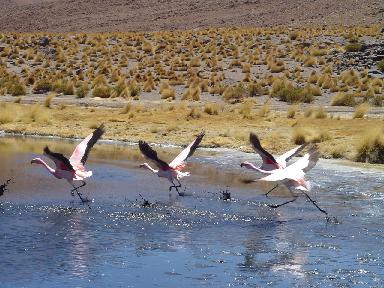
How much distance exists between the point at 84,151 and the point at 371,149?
28.7 ft

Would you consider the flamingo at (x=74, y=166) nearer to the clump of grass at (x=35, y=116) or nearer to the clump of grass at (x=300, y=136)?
the clump of grass at (x=300, y=136)

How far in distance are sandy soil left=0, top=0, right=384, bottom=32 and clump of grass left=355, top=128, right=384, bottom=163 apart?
73.9 metres

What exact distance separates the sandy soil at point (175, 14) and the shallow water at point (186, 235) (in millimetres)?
80473

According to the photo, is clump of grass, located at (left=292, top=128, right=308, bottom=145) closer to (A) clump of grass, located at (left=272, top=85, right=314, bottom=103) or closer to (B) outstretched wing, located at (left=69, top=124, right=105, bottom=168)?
(B) outstretched wing, located at (left=69, top=124, right=105, bottom=168)

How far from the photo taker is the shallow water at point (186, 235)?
930cm

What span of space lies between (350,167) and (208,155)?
415cm

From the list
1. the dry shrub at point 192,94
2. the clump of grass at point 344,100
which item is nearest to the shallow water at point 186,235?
the clump of grass at point 344,100

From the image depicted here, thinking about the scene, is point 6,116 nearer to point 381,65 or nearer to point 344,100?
point 344,100

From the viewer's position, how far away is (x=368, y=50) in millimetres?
53938

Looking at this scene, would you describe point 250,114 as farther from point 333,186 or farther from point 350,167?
point 333,186

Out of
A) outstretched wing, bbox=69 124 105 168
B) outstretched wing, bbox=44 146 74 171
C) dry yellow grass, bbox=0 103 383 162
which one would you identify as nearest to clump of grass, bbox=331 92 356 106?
dry yellow grass, bbox=0 103 383 162

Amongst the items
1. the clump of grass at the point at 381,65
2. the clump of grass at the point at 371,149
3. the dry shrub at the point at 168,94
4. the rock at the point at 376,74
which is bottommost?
the rock at the point at 376,74

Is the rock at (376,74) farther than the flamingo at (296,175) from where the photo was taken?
Yes

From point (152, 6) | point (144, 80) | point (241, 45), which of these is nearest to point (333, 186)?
point (144, 80)
